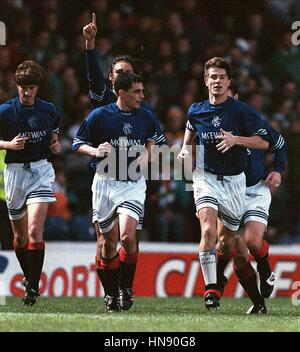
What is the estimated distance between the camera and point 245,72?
15891 millimetres

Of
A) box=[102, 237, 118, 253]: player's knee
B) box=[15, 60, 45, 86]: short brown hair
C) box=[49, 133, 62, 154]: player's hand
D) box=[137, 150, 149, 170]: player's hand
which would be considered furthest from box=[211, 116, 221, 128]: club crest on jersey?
→ box=[15, 60, 45, 86]: short brown hair

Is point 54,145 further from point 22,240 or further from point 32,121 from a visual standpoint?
point 22,240

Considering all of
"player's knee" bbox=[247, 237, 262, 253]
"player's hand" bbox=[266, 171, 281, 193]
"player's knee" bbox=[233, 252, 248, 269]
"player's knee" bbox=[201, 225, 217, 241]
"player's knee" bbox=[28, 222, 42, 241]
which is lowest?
"player's knee" bbox=[233, 252, 248, 269]

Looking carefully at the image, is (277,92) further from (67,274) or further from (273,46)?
(67,274)

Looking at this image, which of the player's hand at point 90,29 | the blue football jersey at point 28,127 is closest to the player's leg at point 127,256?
the blue football jersey at point 28,127

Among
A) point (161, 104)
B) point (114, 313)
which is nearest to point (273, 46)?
point (161, 104)

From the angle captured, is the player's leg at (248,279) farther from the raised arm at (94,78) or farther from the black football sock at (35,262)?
the raised arm at (94,78)

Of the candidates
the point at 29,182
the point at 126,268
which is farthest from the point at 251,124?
the point at 29,182

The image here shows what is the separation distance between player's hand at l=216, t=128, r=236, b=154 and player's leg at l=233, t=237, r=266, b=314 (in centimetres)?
102

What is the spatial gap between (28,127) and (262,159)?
7.02ft

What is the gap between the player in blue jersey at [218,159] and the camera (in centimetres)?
888

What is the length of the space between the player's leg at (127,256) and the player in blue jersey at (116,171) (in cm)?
1

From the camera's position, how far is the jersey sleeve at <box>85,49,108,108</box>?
988 centimetres

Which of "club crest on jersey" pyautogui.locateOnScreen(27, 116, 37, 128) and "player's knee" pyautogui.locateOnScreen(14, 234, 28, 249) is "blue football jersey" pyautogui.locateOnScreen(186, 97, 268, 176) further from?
"player's knee" pyautogui.locateOnScreen(14, 234, 28, 249)
